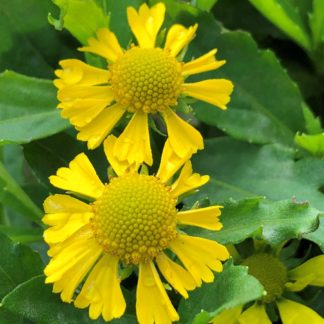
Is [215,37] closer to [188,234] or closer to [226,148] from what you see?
[226,148]

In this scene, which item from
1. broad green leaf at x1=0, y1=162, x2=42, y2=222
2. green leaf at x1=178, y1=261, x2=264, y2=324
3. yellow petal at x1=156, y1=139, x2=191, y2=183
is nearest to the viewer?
green leaf at x1=178, y1=261, x2=264, y2=324

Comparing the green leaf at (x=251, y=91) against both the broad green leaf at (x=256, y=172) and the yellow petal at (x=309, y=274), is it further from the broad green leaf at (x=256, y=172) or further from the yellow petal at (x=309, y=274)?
the yellow petal at (x=309, y=274)

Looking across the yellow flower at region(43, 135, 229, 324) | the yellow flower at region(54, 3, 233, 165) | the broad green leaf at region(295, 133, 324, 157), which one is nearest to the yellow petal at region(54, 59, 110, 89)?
the yellow flower at region(54, 3, 233, 165)

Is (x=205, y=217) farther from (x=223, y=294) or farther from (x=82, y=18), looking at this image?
(x=82, y=18)

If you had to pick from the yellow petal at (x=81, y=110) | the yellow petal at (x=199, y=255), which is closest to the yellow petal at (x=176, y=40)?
the yellow petal at (x=81, y=110)

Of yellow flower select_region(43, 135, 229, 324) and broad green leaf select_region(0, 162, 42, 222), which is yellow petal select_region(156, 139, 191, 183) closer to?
yellow flower select_region(43, 135, 229, 324)

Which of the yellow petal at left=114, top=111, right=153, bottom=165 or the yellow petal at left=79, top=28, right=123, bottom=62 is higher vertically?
the yellow petal at left=79, top=28, right=123, bottom=62

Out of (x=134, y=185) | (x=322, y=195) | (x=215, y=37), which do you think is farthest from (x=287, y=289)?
(x=215, y=37)

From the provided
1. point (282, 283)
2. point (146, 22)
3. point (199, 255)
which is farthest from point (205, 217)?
point (146, 22)
